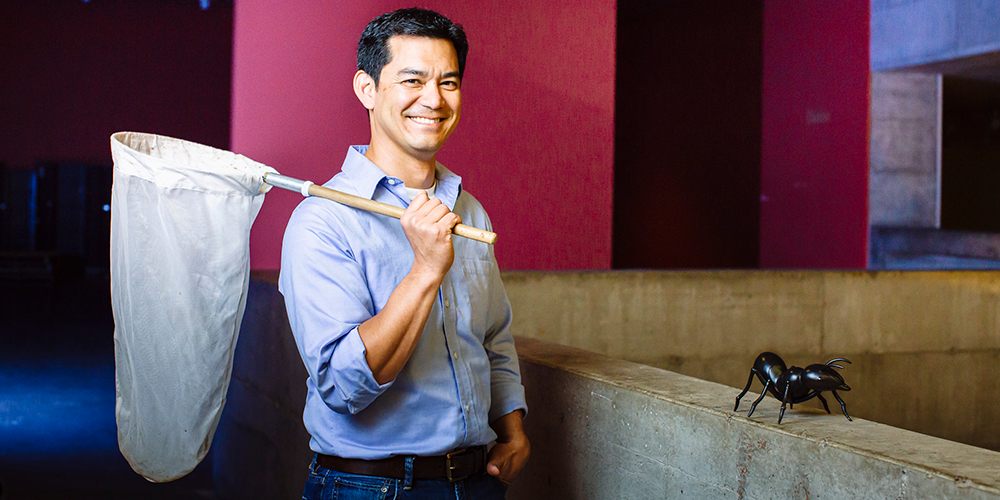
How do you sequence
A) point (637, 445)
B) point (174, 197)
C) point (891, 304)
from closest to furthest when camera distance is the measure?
point (174, 197) < point (637, 445) < point (891, 304)

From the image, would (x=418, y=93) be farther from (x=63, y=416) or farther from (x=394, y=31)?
(x=63, y=416)

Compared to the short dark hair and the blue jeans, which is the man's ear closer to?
the short dark hair

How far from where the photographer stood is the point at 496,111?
416cm

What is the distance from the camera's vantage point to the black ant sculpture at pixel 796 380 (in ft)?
4.67

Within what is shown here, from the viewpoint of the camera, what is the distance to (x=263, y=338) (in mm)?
3355

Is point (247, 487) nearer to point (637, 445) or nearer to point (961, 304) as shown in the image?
point (637, 445)

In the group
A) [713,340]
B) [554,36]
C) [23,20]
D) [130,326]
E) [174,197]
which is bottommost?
[713,340]

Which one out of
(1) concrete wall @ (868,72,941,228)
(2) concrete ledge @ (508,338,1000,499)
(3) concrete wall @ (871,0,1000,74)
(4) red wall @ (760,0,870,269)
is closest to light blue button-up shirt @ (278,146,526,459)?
(2) concrete ledge @ (508,338,1000,499)

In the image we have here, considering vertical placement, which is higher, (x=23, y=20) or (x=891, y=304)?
(x=23, y=20)

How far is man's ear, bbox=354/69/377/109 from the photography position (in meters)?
1.40

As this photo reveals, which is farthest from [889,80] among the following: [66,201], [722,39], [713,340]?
[66,201]

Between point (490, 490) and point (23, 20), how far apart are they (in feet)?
42.7

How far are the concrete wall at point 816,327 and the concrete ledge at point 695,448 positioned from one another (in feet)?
5.77

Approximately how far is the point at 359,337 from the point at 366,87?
1.53 ft
